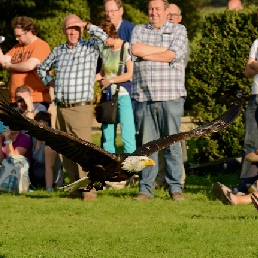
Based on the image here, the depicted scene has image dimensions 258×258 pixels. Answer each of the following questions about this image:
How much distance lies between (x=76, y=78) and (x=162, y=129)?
1303 mm

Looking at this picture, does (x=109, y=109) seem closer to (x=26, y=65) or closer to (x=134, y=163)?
(x=26, y=65)

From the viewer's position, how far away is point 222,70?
1307 centimetres

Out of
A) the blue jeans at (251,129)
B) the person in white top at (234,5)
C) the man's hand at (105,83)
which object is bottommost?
the blue jeans at (251,129)

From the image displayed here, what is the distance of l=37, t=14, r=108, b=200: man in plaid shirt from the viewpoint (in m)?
10.8

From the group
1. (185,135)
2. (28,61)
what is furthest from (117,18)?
(185,135)

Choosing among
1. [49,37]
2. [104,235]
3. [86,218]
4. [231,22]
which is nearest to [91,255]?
[104,235]

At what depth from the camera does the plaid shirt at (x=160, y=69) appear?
1045 centimetres

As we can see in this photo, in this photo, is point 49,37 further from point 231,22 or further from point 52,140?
point 52,140

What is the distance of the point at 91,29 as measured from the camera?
34.8ft

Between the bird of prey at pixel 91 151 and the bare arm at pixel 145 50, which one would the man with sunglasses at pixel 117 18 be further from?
the bird of prey at pixel 91 151

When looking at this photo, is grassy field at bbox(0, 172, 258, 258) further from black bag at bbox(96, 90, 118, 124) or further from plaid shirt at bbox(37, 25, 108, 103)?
plaid shirt at bbox(37, 25, 108, 103)

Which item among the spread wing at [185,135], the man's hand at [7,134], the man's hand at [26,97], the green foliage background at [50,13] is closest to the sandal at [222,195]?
the spread wing at [185,135]

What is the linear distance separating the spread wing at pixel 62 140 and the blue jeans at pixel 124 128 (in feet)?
10.2

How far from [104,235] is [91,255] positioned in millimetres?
821
